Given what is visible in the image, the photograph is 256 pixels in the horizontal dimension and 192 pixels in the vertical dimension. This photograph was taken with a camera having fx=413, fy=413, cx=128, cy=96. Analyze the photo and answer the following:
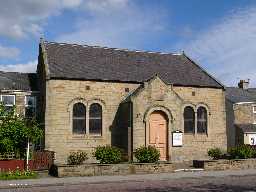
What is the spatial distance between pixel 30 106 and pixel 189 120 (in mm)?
12110

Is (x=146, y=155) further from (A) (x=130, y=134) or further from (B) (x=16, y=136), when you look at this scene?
(B) (x=16, y=136)

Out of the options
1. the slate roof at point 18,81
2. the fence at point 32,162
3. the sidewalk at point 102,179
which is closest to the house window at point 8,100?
the slate roof at point 18,81

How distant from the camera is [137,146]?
27.8 metres

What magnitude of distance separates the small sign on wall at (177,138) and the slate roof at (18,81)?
11330mm

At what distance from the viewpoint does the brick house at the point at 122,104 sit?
28281mm

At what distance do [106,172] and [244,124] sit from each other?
1056 inches

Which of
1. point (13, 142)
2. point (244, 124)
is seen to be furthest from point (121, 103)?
point (244, 124)

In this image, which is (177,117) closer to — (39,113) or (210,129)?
(210,129)

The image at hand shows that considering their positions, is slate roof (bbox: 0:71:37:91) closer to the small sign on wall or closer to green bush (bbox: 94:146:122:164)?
green bush (bbox: 94:146:122:164)

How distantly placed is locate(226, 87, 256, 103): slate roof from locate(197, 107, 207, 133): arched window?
13.9 m

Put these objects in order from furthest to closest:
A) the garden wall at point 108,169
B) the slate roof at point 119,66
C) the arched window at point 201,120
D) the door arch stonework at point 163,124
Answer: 1. the arched window at point 201,120
2. the slate roof at point 119,66
3. the door arch stonework at point 163,124
4. the garden wall at point 108,169

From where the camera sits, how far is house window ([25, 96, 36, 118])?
30.7m

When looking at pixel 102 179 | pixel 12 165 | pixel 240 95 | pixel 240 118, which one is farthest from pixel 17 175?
pixel 240 95

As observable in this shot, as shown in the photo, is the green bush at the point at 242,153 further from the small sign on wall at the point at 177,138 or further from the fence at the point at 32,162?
the fence at the point at 32,162
